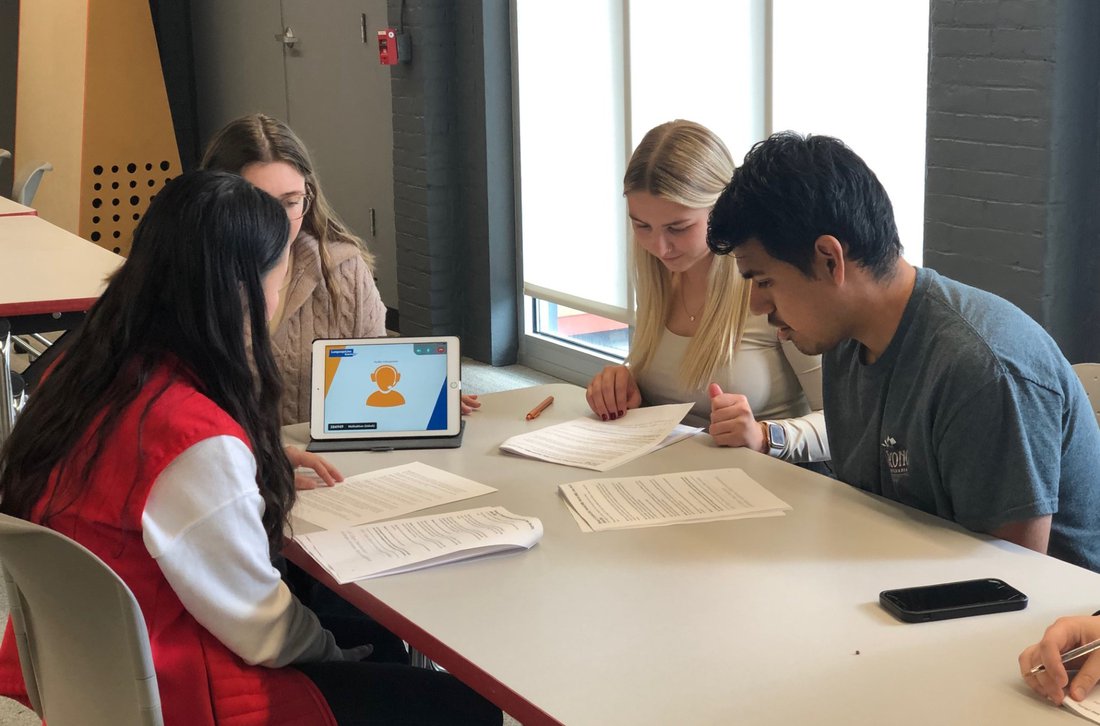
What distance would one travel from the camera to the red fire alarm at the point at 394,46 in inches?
189

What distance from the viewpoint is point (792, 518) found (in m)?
1.57

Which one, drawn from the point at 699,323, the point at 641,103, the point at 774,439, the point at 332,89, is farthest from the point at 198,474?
the point at 332,89

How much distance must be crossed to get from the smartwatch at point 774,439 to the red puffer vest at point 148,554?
3.00 feet

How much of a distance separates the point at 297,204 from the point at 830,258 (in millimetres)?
1169

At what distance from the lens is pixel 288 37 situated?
5941 millimetres

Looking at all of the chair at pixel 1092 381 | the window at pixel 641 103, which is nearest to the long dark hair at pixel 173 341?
the chair at pixel 1092 381

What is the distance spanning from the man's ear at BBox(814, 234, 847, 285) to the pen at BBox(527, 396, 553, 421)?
2.39 ft

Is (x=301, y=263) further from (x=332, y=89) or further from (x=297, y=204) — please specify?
(x=332, y=89)

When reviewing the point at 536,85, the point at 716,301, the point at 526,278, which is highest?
the point at 536,85

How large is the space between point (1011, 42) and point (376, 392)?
159 centimetres

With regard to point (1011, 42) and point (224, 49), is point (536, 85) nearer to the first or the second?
point (1011, 42)

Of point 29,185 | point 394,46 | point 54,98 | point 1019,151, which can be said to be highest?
point 394,46

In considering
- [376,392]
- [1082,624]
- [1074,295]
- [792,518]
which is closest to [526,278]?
[1074,295]

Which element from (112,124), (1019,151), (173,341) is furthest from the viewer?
(112,124)
